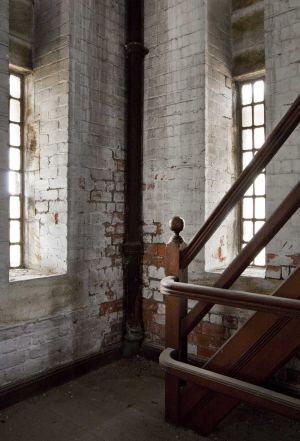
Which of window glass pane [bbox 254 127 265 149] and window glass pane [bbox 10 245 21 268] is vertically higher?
window glass pane [bbox 254 127 265 149]

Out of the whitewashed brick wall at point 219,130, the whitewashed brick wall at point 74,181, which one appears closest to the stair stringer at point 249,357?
the whitewashed brick wall at point 219,130

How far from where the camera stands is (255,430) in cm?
261

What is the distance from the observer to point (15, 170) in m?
3.63

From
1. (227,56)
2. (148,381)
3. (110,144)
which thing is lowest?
(148,381)

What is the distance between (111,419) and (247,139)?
2.85m

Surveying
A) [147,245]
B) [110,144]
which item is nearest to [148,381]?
[147,245]

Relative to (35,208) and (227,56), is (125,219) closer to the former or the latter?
(35,208)

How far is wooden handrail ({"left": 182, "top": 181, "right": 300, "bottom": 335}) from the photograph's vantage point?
7.04 feet

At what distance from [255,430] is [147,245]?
1.99 metres

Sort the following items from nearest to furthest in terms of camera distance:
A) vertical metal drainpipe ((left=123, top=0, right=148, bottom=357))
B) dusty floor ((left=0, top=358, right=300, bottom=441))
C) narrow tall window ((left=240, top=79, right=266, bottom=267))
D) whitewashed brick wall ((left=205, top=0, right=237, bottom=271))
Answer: dusty floor ((left=0, top=358, right=300, bottom=441)), whitewashed brick wall ((left=205, top=0, right=237, bottom=271)), narrow tall window ((left=240, top=79, right=266, bottom=267)), vertical metal drainpipe ((left=123, top=0, right=148, bottom=357))

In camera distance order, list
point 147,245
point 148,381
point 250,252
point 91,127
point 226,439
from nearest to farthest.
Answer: point 250,252, point 226,439, point 148,381, point 91,127, point 147,245

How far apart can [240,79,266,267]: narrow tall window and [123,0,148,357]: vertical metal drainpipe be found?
1089 mm

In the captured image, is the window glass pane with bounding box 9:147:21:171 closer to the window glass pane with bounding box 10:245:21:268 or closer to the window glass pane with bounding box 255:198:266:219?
the window glass pane with bounding box 10:245:21:268

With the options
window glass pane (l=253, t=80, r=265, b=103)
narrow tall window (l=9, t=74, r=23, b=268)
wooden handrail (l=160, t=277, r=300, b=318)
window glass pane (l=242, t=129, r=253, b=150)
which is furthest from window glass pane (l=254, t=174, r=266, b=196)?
narrow tall window (l=9, t=74, r=23, b=268)
